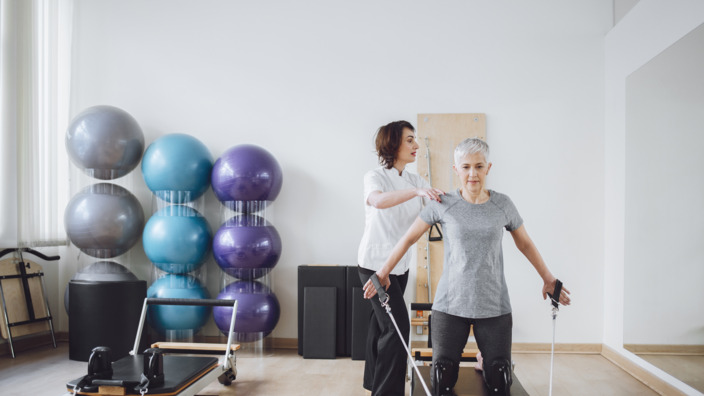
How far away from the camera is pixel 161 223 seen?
3.51m

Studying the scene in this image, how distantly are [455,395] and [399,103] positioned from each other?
268cm

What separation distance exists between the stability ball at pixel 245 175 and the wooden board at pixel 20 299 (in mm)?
1809

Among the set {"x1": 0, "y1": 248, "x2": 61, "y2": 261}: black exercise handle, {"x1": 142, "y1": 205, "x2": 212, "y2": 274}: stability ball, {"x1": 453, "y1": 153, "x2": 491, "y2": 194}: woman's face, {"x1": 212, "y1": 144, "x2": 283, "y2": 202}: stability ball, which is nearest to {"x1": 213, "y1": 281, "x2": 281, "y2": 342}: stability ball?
{"x1": 142, "y1": 205, "x2": 212, "y2": 274}: stability ball

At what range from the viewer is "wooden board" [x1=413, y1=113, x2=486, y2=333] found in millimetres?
3863

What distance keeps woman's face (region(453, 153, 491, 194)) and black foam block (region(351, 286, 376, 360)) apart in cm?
189

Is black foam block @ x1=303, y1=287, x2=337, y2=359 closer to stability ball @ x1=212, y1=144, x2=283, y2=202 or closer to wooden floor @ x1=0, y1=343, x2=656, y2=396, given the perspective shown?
wooden floor @ x1=0, y1=343, x2=656, y2=396

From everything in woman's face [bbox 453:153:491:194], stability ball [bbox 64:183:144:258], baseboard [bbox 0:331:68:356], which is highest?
woman's face [bbox 453:153:491:194]

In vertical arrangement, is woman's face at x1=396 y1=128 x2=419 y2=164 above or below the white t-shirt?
above

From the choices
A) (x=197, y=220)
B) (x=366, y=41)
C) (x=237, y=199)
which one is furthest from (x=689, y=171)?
(x=197, y=220)

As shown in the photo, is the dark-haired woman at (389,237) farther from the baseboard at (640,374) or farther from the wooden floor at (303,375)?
the baseboard at (640,374)

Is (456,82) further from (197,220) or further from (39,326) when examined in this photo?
(39,326)

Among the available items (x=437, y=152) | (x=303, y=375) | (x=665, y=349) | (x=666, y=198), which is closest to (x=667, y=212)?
(x=666, y=198)

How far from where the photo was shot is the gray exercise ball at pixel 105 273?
3.42 metres

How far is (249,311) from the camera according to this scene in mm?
3430
